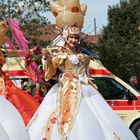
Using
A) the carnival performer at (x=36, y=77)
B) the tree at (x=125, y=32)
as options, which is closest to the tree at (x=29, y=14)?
the carnival performer at (x=36, y=77)

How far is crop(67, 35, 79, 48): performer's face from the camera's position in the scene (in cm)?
726

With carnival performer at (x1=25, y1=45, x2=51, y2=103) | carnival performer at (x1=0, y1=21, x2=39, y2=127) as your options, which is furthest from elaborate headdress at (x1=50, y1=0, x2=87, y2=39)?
carnival performer at (x1=25, y1=45, x2=51, y2=103)

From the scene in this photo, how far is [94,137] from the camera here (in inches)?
265

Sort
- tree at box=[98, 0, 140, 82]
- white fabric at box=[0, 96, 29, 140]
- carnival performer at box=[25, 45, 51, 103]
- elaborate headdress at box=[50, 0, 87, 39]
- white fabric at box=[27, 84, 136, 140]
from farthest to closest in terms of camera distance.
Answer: tree at box=[98, 0, 140, 82] < carnival performer at box=[25, 45, 51, 103] < elaborate headdress at box=[50, 0, 87, 39] < white fabric at box=[27, 84, 136, 140] < white fabric at box=[0, 96, 29, 140]

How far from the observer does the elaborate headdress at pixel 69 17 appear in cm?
735

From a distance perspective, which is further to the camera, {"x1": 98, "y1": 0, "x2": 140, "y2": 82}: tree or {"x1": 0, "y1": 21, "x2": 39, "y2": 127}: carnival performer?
{"x1": 98, "y1": 0, "x2": 140, "y2": 82}: tree

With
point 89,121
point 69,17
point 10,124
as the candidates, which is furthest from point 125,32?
point 10,124

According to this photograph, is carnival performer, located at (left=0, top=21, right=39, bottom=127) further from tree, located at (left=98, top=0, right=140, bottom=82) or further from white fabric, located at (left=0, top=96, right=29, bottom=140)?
tree, located at (left=98, top=0, right=140, bottom=82)


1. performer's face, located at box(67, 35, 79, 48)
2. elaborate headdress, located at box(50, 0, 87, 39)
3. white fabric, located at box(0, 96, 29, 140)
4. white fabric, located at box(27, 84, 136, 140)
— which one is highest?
elaborate headdress, located at box(50, 0, 87, 39)

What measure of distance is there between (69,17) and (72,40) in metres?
0.30

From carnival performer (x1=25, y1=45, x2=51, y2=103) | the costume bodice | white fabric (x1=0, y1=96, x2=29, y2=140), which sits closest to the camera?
white fabric (x1=0, y1=96, x2=29, y2=140)

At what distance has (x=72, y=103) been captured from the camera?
23.0 feet

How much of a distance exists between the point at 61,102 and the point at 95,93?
0.43 m

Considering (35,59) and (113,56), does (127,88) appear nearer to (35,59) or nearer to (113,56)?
(35,59)
